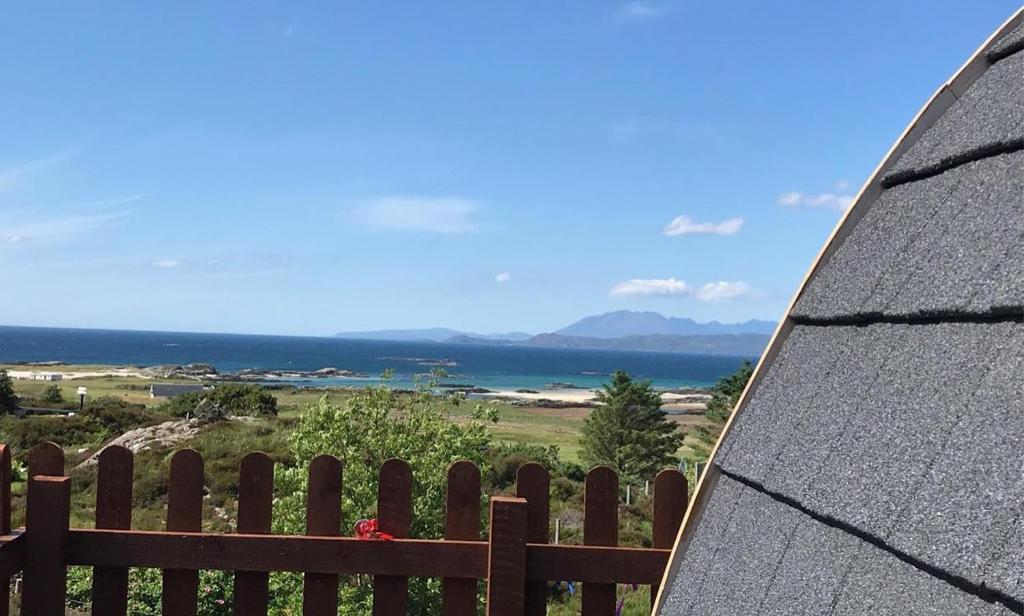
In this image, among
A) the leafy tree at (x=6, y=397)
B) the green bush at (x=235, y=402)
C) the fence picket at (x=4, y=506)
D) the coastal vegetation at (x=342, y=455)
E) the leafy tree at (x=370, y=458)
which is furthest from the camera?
the leafy tree at (x=6, y=397)

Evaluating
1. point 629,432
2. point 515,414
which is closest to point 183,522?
point 629,432

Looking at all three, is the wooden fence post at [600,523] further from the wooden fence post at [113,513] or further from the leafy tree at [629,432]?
the leafy tree at [629,432]

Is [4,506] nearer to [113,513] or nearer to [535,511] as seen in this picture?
[113,513]

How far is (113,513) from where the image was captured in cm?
265

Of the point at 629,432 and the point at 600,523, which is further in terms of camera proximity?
the point at 629,432

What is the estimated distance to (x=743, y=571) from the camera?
1241 millimetres

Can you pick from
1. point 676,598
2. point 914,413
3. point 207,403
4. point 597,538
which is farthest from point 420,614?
point 207,403

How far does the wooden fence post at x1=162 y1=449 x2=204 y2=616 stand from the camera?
2.64m

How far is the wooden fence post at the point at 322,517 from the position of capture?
2.62m

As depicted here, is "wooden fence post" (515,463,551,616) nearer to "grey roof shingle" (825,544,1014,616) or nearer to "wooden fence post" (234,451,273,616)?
"wooden fence post" (234,451,273,616)

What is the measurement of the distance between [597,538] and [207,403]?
25236 mm

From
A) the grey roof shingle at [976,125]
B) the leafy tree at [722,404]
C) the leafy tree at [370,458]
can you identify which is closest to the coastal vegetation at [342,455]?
the leafy tree at [370,458]

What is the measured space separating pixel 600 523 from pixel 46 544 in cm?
163

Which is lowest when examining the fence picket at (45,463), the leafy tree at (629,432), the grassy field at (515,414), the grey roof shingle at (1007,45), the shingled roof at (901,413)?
the grassy field at (515,414)
